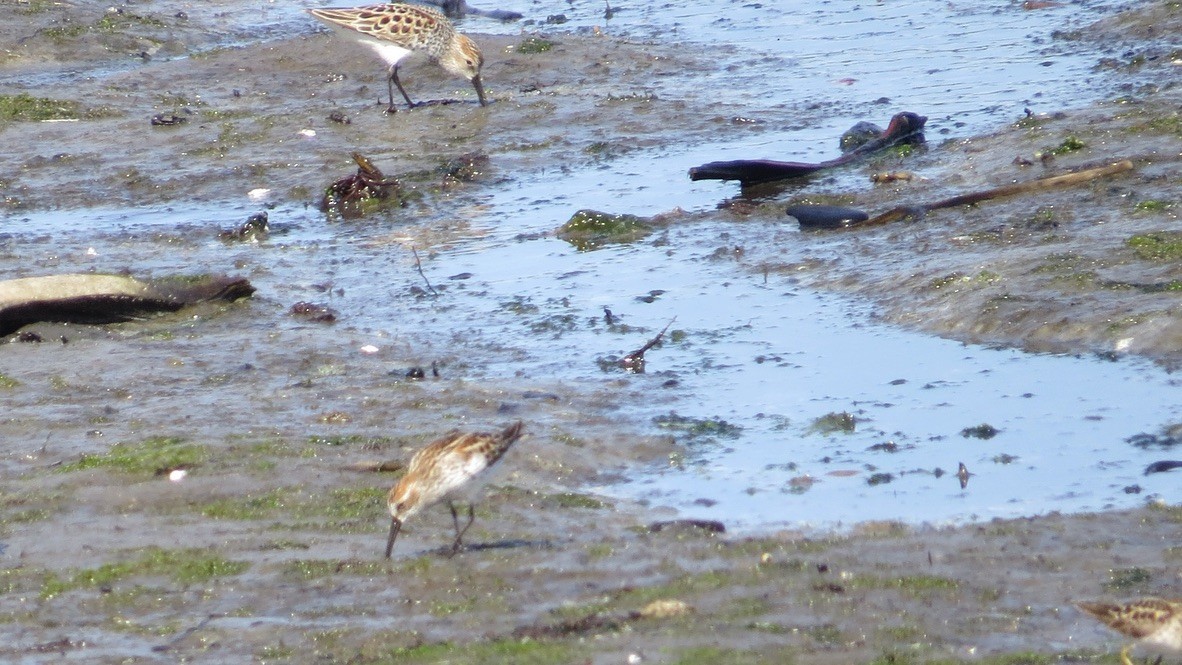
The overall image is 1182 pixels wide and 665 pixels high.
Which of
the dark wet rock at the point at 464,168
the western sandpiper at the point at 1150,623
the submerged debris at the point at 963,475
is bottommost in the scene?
the dark wet rock at the point at 464,168

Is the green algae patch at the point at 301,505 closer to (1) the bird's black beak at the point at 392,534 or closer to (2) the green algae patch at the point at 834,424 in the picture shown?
(1) the bird's black beak at the point at 392,534

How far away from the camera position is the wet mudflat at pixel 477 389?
17.5 feet

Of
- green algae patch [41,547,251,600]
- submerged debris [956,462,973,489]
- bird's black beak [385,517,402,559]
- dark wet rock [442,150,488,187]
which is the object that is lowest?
dark wet rock [442,150,488,187]

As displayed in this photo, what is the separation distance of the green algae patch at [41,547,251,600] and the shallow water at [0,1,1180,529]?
1709mm

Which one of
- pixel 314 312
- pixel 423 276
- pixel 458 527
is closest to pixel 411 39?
pixel 423 276

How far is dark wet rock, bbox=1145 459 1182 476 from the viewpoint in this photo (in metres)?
6.49

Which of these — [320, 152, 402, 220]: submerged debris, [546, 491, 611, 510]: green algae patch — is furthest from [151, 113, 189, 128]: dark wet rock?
[546, 491, 611, 510]: green algae patch

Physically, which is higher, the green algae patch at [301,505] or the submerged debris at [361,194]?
the green algae patch at [301,505]

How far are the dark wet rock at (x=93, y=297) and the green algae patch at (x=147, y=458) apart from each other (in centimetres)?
215

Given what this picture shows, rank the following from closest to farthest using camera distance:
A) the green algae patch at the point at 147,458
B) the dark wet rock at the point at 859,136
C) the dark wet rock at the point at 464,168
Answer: the green algae patch at the point at 147,458 → the dark wet rock at the point at 859,136 → the dark wet rock at the point at 464,168

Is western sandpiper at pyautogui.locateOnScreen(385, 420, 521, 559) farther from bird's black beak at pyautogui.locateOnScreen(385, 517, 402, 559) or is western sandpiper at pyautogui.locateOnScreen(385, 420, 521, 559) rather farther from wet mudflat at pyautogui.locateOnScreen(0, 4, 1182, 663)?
wet mudflat at pyautogui.locateOnScreen(0, 4, 1182, 663)

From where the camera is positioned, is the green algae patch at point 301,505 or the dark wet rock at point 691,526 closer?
the dark wet rock at point 691,526

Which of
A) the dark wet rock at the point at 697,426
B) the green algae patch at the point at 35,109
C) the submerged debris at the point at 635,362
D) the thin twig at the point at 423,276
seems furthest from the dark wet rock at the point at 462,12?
the dark wet rock at the point at 697,426

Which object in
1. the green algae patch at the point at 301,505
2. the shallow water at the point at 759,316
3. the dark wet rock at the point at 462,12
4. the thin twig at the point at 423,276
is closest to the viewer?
the green algae patch at the point at 301,505
